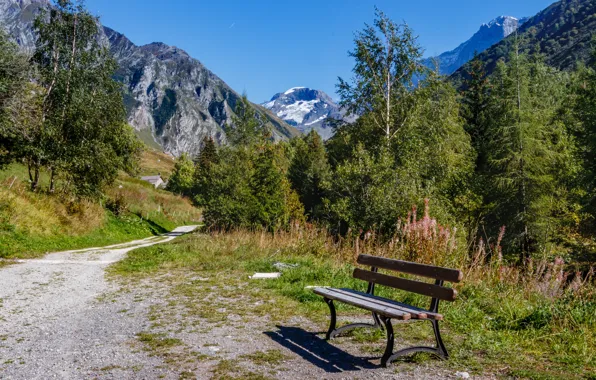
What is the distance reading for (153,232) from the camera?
33.5 m

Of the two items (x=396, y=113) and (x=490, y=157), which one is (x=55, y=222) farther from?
(x=490, y=157)

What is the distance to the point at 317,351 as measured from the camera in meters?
5.14

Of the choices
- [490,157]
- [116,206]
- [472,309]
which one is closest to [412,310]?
[472,309]

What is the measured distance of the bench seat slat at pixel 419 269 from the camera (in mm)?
4672

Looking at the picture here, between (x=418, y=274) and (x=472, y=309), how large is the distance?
201cm

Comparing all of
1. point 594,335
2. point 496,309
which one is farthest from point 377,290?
point 594,335

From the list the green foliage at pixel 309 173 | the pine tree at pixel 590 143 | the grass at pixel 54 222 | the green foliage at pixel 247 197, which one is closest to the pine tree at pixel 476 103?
the pine tree at pixel 590 143

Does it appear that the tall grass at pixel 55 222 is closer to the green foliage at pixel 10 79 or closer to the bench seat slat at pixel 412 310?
the green foliage at pixel 10 79

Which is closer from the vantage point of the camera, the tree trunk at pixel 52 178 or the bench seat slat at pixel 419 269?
the bench seat slat at pixel 419 269

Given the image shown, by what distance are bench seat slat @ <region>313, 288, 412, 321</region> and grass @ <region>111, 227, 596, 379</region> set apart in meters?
0.69

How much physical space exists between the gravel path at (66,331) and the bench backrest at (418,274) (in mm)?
2812

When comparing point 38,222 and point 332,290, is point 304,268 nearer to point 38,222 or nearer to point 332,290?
point 332,290

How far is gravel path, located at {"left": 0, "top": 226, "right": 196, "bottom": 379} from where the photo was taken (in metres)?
4.46

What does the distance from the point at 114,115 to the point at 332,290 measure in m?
23.5
